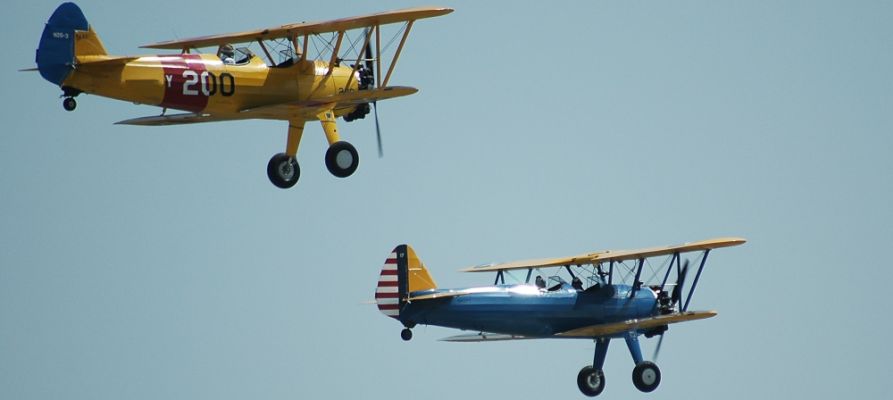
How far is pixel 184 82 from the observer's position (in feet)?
135

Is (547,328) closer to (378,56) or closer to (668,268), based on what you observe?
(668,268)

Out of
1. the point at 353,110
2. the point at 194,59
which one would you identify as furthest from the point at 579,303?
the point at 194,59

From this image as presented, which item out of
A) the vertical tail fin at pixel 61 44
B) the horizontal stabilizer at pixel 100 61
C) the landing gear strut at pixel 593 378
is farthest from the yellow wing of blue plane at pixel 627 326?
the vertical tail fin at pixel 61 44

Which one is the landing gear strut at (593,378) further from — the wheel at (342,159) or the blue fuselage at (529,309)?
the wheel at (342,159)

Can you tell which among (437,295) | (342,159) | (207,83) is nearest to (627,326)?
(437,295)

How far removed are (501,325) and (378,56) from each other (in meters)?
6.49

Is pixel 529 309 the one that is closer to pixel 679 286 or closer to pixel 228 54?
pixel 679 286

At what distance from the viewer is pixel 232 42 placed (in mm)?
42719

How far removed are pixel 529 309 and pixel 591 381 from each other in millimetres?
3224

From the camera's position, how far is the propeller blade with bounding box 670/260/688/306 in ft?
159

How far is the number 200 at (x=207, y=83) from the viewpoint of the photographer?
41.2m

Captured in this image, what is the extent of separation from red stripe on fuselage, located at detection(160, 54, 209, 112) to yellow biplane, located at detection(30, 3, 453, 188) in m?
0.02

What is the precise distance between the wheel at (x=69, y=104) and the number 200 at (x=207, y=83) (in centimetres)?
211

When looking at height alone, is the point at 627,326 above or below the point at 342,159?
below
